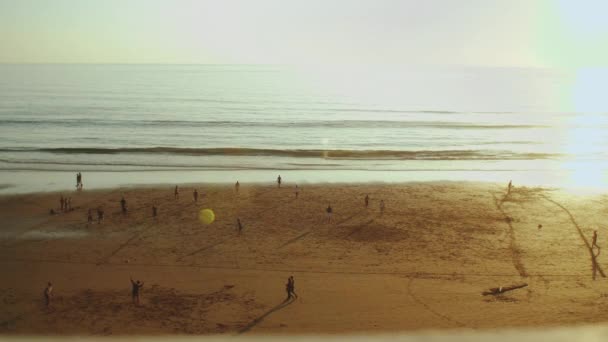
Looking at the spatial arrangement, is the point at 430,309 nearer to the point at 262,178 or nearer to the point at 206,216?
the point at 206,216

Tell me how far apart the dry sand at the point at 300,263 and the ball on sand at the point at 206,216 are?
376mm

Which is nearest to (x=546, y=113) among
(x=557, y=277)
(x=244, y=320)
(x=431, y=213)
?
(x=431, y=213)

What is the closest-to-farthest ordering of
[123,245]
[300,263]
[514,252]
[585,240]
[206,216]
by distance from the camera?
1. [300,263]
2. [514,252]
3. [123,245]
4. [585,240]
5. [206,216]

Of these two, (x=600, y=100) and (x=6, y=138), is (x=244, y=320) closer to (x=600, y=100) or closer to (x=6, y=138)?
(x=6, y=138)

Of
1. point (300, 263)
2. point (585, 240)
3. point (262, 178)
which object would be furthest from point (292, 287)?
point (262, 178)

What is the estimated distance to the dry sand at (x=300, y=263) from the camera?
16.0 m

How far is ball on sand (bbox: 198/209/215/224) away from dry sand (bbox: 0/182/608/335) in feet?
1.23

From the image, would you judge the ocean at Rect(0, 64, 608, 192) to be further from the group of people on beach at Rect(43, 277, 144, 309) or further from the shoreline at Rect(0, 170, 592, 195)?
the group of people on beach at Rect(43, 277, 144, 309)

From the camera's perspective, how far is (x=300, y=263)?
20125 millimetres

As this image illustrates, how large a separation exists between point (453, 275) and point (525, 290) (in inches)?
→ 97.2

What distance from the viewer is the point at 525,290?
59.2ft

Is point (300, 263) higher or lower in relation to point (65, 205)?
lower

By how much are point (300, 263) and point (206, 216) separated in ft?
23.8

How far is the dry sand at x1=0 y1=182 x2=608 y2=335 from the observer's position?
1595 cm
